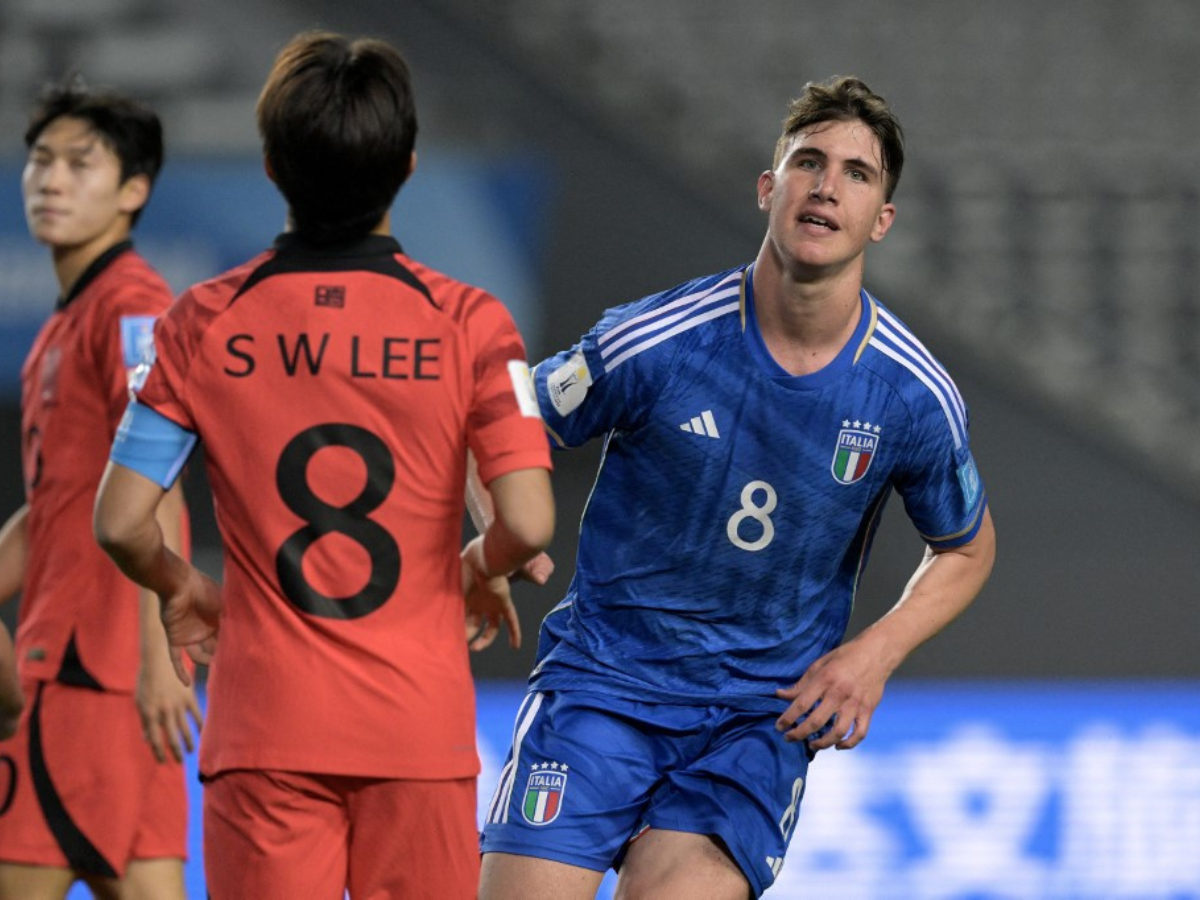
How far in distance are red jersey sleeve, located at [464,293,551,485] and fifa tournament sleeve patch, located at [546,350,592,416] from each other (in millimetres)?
745

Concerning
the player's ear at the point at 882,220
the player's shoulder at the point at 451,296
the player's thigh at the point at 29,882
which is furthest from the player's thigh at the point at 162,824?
the player's ear at the point at 882,220

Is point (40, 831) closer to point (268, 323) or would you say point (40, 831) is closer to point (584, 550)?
point (584, 550)

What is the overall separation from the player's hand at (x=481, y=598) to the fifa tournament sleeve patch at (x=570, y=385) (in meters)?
0.56

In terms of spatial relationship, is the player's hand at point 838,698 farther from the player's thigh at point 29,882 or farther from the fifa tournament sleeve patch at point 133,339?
the player's thigh at point 29,882

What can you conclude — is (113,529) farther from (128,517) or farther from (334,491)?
(334,491)

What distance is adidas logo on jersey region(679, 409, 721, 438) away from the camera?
3588 millimetres

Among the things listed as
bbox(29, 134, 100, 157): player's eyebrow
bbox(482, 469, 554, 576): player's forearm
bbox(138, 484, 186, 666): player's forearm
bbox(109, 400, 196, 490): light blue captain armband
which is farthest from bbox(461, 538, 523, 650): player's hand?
bbox(29, 134, 100, 157): player's eyebrow

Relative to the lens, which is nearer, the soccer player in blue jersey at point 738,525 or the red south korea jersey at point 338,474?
the red south korea jersey at point 338,474

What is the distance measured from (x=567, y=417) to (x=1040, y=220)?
703 cm

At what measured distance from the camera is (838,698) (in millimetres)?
3385

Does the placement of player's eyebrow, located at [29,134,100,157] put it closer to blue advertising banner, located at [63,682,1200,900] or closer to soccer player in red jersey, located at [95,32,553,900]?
soccer player in red jersey, located at [95,32,553,900]

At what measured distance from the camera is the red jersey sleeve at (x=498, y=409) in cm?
284

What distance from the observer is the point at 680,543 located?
359 centimetres

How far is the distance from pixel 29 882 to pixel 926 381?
2238 millimetres
